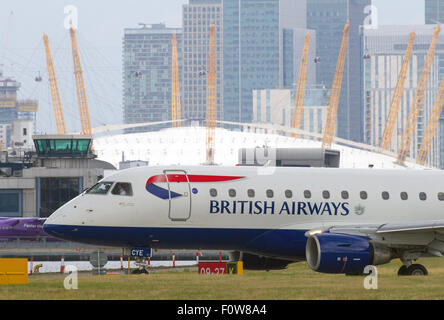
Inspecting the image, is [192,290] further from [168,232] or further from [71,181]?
[71,181]

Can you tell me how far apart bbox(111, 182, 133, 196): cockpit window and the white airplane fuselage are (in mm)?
103

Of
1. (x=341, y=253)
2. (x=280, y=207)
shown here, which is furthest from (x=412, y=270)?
(x=280, y=207)

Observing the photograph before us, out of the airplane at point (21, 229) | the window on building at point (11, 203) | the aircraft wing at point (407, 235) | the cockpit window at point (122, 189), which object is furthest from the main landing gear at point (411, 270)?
the window on building at point (11, 203)

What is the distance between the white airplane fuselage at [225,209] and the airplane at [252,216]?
35 millimetres

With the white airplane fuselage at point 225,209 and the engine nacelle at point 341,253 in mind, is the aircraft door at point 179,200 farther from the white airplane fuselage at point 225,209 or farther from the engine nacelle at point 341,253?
the engine nacelle at point 341,253

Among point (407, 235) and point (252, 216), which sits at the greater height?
point (252, 216)

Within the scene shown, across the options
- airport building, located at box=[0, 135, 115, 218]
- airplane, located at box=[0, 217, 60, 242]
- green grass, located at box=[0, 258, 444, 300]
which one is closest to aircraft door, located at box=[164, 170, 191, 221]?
green grass, located at box=[0, 258, 444, 300]

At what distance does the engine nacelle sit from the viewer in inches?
1328

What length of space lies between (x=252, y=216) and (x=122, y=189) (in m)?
4.69

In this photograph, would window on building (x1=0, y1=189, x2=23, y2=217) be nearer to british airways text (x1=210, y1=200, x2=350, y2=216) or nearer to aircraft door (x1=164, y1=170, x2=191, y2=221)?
aircraft door (x1=164, y1=170, x2=191, y2=221)

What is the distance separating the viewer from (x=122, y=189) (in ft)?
119

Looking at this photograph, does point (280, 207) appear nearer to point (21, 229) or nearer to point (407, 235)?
point (407, 235)
